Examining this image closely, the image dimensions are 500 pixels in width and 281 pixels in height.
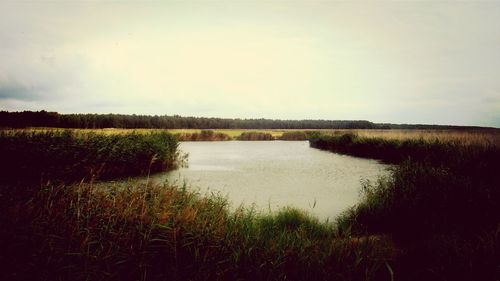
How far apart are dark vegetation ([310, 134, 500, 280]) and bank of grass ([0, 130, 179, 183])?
323 inches

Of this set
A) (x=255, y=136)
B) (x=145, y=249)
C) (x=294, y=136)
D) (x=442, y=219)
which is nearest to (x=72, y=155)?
(x=145, y=249)

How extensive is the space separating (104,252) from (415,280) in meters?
4.33

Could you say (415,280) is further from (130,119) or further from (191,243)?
(130,119)

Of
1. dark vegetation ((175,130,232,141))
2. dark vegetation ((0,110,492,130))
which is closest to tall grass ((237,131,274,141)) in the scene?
dark vegetation ((175,130,232,141))

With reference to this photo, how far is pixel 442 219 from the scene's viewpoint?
674 centimetres

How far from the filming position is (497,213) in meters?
6.30

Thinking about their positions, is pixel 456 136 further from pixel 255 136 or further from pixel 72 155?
pixel 255 136

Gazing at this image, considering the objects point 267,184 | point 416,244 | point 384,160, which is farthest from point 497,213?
point 384,160

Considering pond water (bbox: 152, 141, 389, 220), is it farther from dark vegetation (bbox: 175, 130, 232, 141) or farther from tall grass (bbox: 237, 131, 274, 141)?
tall grass (bbox: 237, 131, 274, 141)

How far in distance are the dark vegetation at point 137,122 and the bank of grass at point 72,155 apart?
48.3 ft

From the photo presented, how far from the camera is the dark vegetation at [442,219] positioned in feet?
15.5

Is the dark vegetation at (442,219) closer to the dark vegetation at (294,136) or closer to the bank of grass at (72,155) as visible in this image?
the bank of grass at (72,155)

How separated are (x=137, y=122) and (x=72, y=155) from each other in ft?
204

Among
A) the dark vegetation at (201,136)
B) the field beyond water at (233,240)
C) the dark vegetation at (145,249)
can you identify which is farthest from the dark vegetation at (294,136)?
the dark vegetation at (145,249)
